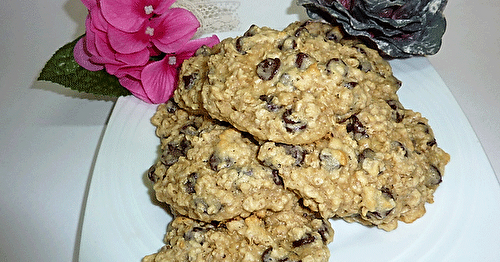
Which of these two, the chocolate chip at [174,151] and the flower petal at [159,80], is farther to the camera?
the flower petal at [159,80]

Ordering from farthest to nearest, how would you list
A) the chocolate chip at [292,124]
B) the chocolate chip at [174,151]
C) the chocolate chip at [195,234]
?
the chocolate chip at [174,151] → the chocolate chip at [195,234] → the chocolate chip at [292,124]

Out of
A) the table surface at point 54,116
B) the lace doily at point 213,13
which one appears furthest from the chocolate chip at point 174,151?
the lace doily at point 213,13

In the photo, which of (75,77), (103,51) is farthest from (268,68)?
(75,77)

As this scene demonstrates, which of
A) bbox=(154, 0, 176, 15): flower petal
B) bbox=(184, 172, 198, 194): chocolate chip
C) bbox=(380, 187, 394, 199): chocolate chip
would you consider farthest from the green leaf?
bbox=(380, 187, 394, 199): chocolate chip

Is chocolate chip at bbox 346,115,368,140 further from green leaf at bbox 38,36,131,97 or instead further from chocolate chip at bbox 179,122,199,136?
green leaf at bbox 38,36,131,97

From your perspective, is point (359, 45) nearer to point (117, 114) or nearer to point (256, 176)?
point (256, 176)

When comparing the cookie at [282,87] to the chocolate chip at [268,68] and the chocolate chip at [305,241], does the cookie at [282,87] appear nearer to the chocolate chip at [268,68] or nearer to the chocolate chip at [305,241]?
the chocolate chip at [268,68]

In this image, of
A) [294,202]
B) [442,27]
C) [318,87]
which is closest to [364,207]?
[294,202]
